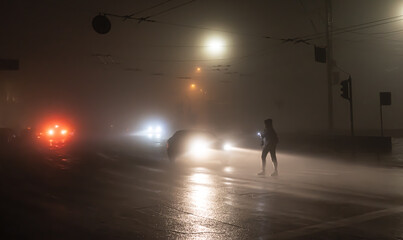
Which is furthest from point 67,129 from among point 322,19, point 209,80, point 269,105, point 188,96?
point 322,19

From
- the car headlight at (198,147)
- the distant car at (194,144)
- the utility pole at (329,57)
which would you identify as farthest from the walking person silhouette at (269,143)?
the utility pole at (329,57)

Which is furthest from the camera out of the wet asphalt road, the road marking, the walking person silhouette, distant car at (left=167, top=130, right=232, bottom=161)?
distant car at (left=167, top=130, right=232, bottom=161)

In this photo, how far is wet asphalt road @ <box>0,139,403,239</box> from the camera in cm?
653

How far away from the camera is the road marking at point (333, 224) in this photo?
20.4 ft

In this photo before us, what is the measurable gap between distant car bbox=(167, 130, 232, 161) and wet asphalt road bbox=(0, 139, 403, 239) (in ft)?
10.0

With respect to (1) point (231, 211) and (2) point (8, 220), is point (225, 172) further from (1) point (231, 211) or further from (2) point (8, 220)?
(2) point (8, 220)

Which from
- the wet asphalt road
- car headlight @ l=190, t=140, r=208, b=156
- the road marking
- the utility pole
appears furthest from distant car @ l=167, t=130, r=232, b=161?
the road marking

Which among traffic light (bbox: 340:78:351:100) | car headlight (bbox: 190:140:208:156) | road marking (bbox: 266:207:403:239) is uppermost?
traffic light (bbox: 340:78:351:100)

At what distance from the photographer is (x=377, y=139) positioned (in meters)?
23.0

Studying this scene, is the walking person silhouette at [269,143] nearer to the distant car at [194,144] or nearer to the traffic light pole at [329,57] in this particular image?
the distant car at [194,144]

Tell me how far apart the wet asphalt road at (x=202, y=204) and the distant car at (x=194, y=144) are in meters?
3.06

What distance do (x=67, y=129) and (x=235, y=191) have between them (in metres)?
53.2

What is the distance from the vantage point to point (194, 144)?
18.5m

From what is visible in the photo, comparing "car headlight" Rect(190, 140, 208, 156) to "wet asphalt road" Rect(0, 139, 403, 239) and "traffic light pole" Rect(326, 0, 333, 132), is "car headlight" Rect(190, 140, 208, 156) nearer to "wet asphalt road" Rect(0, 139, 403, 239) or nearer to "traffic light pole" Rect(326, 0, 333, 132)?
"wet asphalt road" Rect(0, 139, 403, 239)
